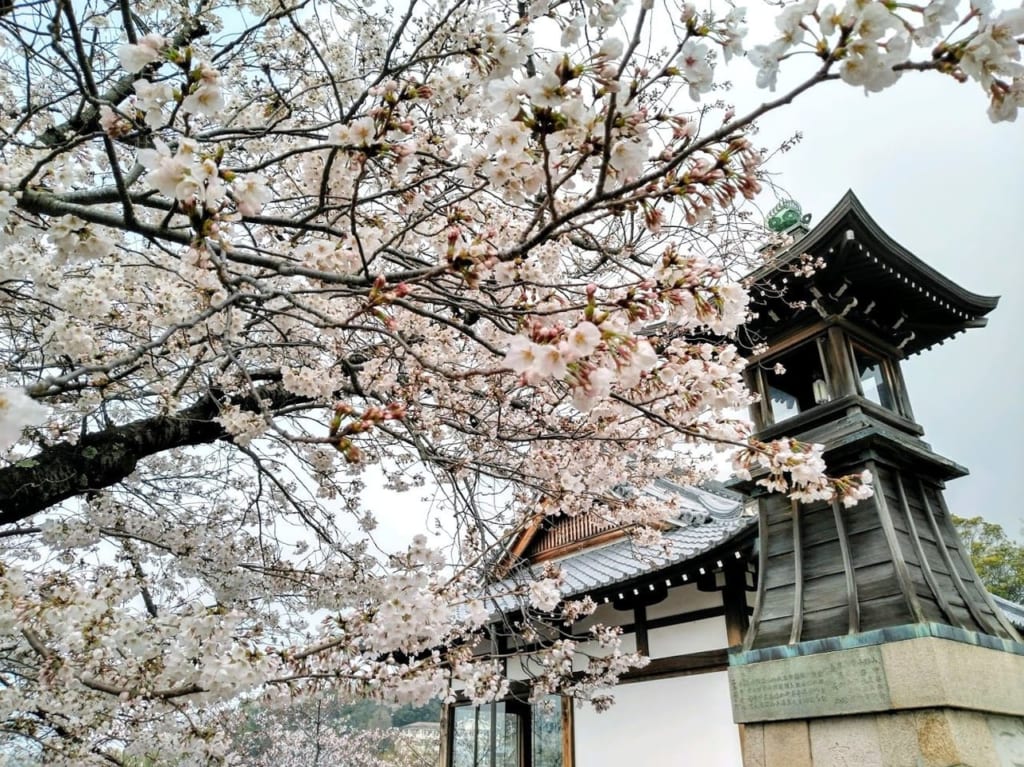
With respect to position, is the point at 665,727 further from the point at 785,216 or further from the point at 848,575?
the point at 785,216

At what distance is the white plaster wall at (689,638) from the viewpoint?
6.21 meters

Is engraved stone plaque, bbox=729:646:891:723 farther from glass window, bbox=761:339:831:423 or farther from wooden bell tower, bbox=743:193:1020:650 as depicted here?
glass window, bbox=761:339:831:423

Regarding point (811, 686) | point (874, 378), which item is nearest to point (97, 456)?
point (811, 686)

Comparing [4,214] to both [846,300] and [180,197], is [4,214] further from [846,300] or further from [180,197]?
[846,300]

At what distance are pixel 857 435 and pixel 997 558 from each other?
19.4 metres

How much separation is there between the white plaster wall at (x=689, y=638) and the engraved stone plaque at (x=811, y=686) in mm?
1118

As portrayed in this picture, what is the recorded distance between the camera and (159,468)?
16.9 feet

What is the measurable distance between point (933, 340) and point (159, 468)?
7.65 metres

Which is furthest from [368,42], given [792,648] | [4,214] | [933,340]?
[933,340]

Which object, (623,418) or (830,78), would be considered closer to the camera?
(830,78)

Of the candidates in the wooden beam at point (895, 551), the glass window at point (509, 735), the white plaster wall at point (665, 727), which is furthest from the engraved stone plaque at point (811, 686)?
the glass window at point (509, 735)

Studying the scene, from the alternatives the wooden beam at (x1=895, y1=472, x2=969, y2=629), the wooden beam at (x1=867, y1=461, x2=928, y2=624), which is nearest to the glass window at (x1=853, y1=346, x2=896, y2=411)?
the wooden beam at (x1=895, y1=472, x2=969, y2=629)

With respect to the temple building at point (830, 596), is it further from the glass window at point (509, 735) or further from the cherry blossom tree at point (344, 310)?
the cherry blossom tree at point (344, 310)

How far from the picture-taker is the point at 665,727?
20.6ft
